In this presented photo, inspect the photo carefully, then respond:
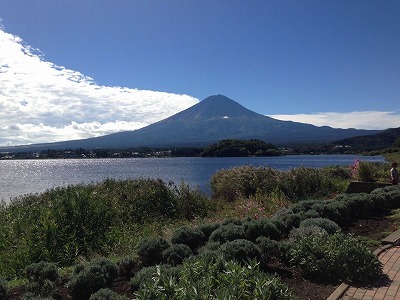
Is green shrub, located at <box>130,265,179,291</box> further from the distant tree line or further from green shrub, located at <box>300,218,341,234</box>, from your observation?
the distant tree line

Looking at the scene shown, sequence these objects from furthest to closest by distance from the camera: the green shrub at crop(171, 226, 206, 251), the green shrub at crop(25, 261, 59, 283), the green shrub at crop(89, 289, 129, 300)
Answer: the green shrub at crop(171, 226, 206, 251), the green shrub at crop(25, 261, 59, 283), the green shrub at crop(89, 289, 129, 300)

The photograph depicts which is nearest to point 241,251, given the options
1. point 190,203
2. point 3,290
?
point 3,290

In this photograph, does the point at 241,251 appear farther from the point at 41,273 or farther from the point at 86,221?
the point at 86,221

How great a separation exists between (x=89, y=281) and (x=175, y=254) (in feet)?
4.12

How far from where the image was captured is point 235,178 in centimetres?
1528

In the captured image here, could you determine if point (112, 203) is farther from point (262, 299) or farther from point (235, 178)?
point (262, 299)

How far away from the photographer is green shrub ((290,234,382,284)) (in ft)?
16.9

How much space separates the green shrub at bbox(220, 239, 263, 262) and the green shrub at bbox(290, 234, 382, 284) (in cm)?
66

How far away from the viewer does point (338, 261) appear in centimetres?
525

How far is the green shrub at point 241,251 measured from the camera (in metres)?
5.18

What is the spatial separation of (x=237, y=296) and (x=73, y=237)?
523cm

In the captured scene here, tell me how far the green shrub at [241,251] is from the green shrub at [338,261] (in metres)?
0.66

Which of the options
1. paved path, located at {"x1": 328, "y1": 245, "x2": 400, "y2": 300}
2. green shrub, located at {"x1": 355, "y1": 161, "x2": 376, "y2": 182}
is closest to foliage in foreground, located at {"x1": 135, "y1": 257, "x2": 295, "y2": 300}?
paved path, located at {"x1": 328, "y1": 245, "x2": 400, "y2": 300}

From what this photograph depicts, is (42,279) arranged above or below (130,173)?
above
